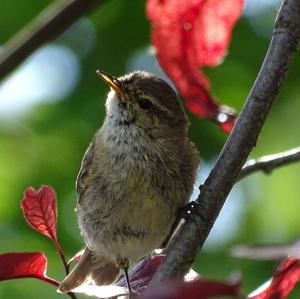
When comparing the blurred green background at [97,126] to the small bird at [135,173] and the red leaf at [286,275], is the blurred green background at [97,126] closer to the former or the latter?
the small bird at [135,173]

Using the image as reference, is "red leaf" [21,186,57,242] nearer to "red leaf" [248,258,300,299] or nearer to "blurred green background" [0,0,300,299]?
"red leaf" [248,258,300,299]

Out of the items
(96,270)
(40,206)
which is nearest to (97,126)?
(96,270)

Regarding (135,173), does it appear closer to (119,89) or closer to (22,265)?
(119,89)

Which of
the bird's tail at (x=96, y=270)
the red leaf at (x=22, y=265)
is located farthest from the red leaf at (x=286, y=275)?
the bird's tail at (x=96, y=270)

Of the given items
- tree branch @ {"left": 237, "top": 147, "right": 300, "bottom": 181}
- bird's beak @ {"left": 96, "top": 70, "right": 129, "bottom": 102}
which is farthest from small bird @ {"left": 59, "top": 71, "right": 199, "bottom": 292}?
tree branch @ {"left": 237, "top": 147, "right": 300, "bottom": 181}

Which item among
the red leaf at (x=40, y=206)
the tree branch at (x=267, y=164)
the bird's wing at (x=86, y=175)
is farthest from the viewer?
the bird's wing at (x=86, y=175)

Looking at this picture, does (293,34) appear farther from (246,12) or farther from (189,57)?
(246,12)
